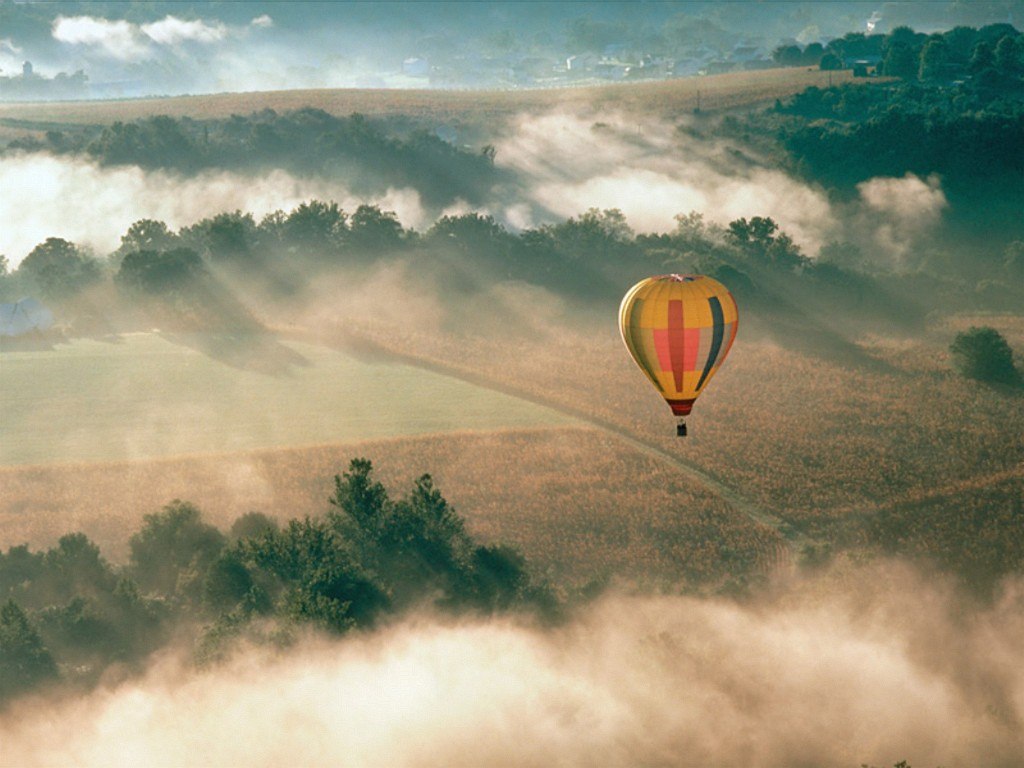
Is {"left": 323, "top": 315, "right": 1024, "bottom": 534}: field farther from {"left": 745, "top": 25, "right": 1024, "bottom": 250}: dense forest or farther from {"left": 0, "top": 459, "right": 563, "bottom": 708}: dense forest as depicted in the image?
{"left": 745, "top": 25, "right": 1024, "bottom": 250}: dense forest

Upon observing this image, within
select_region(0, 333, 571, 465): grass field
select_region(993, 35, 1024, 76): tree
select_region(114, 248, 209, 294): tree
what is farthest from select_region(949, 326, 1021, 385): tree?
select_region(993, 35, 1024, 76): tree

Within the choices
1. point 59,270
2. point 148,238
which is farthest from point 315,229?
point 59,270

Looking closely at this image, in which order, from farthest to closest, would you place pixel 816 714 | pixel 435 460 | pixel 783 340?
pixel 783 340
pixel 435 460
pixel 816 714

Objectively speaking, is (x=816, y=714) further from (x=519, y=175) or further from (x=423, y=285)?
(x=519, y=175)

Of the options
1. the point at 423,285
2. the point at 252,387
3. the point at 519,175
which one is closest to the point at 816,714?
the point at 252,387

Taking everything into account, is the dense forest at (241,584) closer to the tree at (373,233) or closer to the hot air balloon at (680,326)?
the hot air balloon at (680,326)

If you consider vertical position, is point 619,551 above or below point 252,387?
below
